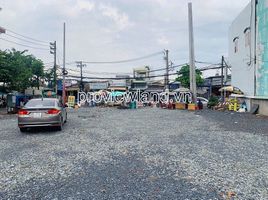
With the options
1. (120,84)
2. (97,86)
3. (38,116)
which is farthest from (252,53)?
(97,86)

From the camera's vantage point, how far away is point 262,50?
19875 millimetres

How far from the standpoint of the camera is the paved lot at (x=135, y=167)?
4586mm

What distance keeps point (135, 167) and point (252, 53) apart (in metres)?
19.4

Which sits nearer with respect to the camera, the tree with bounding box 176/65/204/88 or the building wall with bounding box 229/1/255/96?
the building wall with bounding box 229/1/255/96

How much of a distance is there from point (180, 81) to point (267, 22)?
3299 cm

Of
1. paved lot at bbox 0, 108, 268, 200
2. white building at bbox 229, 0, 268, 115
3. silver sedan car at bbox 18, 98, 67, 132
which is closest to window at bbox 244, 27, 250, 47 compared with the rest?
white building at bbox 229, 0, 268, 115

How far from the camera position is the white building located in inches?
765

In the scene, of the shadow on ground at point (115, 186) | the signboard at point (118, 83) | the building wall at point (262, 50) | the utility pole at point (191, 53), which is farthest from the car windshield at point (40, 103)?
the signboard at point (118, 83)

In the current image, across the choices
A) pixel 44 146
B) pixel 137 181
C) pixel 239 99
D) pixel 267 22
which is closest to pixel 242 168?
pixel 137 181

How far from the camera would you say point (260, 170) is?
575cm

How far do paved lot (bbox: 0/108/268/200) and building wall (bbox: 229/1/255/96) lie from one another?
1420 cm

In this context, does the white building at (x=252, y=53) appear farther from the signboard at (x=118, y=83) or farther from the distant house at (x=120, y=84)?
the signboard at (x=118, y=83)

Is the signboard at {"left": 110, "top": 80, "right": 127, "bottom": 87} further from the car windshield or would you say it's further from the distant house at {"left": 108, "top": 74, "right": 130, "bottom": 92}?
the car windshield

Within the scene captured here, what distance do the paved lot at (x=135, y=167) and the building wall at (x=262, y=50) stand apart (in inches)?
433
